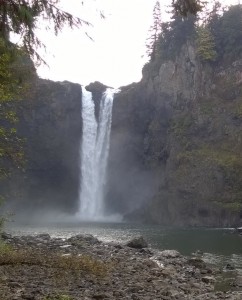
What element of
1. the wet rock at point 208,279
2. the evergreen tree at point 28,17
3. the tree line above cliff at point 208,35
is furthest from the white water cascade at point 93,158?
the evergreen tree at point 28,17

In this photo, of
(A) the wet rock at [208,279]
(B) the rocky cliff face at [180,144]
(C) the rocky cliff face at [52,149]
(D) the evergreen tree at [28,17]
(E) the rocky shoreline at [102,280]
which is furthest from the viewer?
(C) the rocky cliff face at [52,149]

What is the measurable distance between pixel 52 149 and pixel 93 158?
22.3 feet

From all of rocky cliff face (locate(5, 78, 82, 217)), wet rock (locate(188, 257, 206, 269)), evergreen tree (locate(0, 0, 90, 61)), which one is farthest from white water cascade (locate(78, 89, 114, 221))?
evergreen tree (locate(0, 0, 90, 61))

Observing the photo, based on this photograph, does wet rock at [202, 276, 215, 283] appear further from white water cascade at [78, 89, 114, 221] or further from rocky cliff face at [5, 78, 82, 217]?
rocky cliff face at [5, 78, 82, 217]

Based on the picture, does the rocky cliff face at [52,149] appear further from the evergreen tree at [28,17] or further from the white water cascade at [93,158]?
the evergreen tree at [28,17]

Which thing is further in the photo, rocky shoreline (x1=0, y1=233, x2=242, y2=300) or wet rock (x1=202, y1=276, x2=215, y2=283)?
wet rock (x1=202, y1=276, x2=215, y2=283)

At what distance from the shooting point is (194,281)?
1462cm

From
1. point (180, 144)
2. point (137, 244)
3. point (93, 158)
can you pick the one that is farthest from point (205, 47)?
point (137, 244)

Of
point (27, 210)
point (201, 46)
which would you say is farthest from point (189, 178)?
point (27, 210)

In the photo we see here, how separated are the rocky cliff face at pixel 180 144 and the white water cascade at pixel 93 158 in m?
1.31

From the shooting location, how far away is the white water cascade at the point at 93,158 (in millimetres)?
63094

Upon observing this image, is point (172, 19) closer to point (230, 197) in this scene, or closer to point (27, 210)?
point (230, 197)

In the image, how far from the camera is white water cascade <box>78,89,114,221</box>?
2484 inches

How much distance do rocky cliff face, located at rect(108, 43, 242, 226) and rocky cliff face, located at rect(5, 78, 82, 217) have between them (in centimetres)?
603
